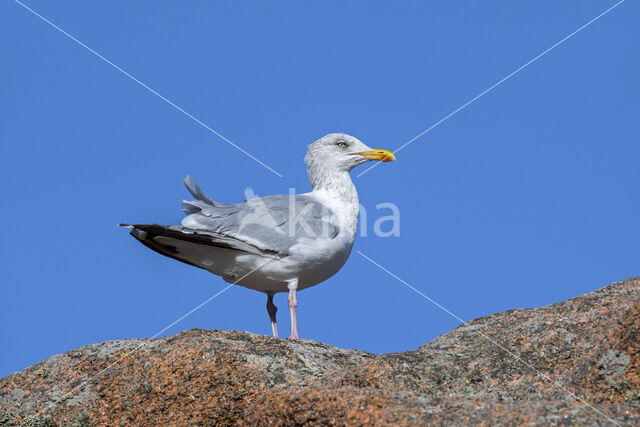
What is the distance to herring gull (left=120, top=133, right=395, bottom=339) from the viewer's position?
8.54 metres

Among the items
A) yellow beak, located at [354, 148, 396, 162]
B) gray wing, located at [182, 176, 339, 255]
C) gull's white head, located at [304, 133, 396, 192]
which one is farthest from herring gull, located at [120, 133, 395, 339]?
yellow beak, located at [354, 148, 396, 162]

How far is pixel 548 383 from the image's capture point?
550cm

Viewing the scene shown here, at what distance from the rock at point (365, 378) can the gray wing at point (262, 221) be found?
1.32m

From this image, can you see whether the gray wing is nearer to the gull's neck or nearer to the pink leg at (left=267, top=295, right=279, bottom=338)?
the gull's neck

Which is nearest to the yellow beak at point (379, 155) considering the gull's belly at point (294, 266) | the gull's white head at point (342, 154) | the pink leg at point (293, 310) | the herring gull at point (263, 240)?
the gull's white head at point (342, 154)

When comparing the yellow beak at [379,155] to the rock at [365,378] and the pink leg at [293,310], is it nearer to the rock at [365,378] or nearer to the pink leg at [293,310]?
the pink leg at [293,310]

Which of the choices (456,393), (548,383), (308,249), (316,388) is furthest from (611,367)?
(308,249)

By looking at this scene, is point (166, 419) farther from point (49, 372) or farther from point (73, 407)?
point (49, 372)

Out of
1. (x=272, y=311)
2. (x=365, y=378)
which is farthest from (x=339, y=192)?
(x=365, y=378)

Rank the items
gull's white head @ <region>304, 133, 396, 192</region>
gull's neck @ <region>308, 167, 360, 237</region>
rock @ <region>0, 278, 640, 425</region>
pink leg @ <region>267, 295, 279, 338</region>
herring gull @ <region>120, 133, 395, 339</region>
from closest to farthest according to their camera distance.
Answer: rock @ <region>0, 278, 640, 425</region>
herring gull @ <region>120, 133, 395, 339</region>
pink leg @ <region>267, 295, 279, 338</region>
gull's neck @ <region>308, 167, 360, 237</region>
gull's white head @ <region>304, 133, 396, 192</region>

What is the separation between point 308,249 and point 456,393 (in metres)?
3.33

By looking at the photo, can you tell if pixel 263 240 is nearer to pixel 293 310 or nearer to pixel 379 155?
pixel 293 310

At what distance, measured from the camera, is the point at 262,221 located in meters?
8.74

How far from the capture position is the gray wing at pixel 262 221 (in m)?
8.57
